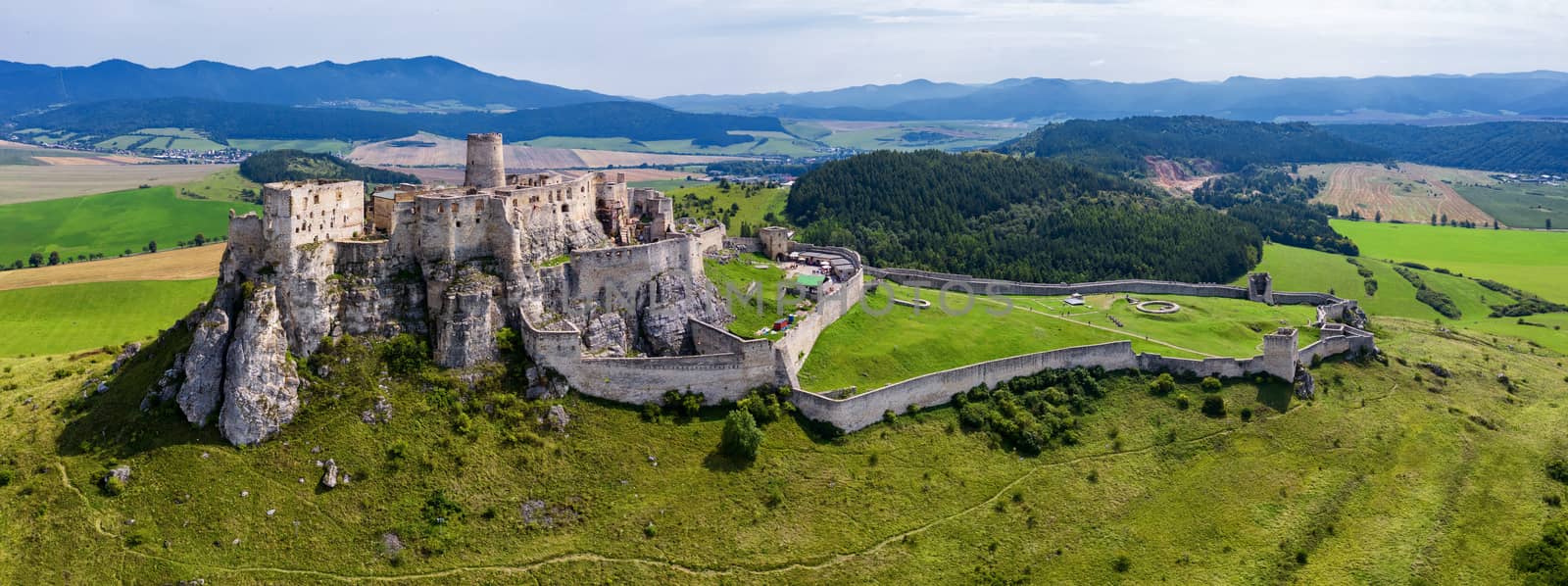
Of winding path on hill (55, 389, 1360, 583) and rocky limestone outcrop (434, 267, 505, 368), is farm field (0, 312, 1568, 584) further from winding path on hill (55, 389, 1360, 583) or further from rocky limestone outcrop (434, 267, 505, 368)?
rocky limestone outcrop (434, 267, 505, 368)

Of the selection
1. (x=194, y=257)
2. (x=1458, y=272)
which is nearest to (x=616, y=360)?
(x=194, y=257)

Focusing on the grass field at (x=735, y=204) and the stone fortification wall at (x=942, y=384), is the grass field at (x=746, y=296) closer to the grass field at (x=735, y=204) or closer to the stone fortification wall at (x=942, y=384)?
the stone fortification wall at (x=942, y=384)

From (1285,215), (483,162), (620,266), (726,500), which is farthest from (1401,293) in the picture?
(483,162)

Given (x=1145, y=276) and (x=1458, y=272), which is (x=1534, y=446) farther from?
(x=1458, y=272)

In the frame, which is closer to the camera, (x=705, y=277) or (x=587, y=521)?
(x=587, y=521)

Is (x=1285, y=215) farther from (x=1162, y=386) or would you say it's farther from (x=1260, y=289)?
(x=1162, y=386)

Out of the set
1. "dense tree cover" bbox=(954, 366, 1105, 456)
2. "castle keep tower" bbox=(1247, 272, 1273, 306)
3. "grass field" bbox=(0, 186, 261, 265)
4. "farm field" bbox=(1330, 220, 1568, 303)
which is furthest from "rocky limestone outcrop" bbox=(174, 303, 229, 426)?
"farm field" bbox=(1330, 220, 1568, 303)
